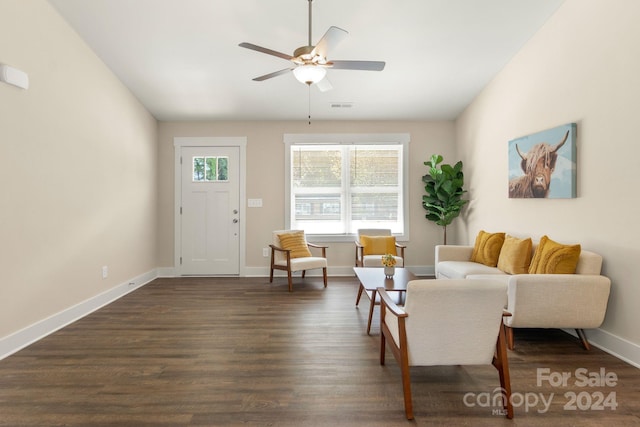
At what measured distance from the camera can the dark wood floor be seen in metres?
1.97

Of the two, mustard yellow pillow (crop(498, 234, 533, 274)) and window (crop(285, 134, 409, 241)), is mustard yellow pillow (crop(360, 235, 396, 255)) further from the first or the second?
mustard yellow pillow (crop(498, 234, 533, 274))

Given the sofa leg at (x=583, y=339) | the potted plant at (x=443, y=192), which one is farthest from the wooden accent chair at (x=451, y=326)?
the potted plant at (x=443, y=192)

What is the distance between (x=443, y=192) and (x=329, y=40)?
3558 millimetres

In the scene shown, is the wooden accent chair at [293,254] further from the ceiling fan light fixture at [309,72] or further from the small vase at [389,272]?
the ceiling fan light fixture at [309,72]

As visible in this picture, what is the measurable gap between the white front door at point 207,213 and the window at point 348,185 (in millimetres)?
1020

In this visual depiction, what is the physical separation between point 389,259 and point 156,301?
2986 millimetres

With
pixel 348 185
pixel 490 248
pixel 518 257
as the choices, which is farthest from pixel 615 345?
pixel 348 185

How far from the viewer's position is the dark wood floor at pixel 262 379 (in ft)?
6.46

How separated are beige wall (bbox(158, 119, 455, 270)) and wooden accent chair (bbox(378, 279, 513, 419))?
155 inches

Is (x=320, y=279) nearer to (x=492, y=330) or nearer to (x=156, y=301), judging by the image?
(x=156, y=301)

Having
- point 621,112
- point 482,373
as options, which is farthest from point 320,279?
point 621,112

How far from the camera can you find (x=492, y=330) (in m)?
1.99

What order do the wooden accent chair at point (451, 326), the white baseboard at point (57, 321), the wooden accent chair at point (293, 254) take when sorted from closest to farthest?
the wooden accent chair at point (451, 326) → the white baseboard at point (57, 321) → the wooden accent chair at point (293, 254)

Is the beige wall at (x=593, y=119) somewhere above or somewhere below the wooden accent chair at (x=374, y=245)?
above
